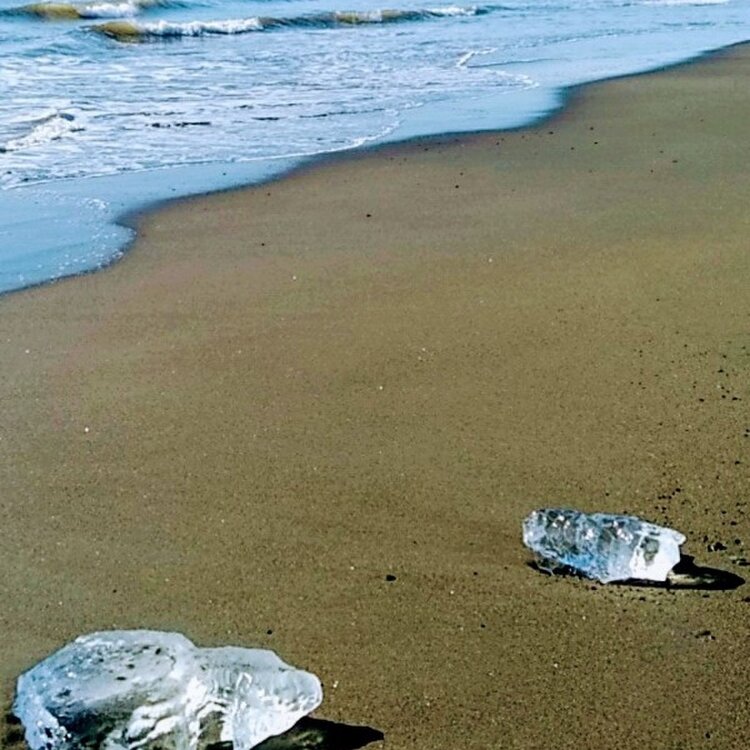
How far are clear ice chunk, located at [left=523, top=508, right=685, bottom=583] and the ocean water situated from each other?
3599 millimetres

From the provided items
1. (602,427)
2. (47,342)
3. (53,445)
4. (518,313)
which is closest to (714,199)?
(518,313)

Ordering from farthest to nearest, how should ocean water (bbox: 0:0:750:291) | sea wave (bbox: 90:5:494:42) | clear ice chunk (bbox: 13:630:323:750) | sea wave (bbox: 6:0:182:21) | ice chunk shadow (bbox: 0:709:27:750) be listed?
sea wave (bbox: 6:0:182:21) < sea wave (bbox: 90:5:494:42) < ocean water (bbox: 0:0:750:291) < ice chunk shadow (bbox: 0:709:27:750) < clear ice chunk (bbox: 13:630:323:750)

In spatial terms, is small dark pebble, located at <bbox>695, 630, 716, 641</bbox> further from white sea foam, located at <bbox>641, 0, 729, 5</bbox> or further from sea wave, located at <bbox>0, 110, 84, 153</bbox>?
white sea foam, located at <bbox>641, 0, 729, 5</bbox>

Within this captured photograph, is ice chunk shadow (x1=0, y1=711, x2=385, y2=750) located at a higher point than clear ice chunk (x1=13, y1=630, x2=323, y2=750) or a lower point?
lower

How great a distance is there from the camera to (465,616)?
112 inches

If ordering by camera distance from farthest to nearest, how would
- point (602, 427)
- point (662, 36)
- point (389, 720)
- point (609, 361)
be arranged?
point (662, 36)
point (609, 361)
point (602, 427)
point (389, 720)

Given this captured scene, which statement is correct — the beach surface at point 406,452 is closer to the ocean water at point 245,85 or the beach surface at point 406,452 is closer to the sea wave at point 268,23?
the ocean water at point 245,85

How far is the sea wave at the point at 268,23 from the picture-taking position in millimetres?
23094

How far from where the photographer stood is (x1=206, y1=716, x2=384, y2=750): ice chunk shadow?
238 centimetres

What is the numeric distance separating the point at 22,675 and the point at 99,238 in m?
4.61

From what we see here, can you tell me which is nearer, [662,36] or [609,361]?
[609,361]

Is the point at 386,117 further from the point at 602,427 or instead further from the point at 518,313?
the point at 602,427

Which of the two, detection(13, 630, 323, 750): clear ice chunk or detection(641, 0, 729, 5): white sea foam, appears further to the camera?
detection(641, 0, 729, 5): white sea foam

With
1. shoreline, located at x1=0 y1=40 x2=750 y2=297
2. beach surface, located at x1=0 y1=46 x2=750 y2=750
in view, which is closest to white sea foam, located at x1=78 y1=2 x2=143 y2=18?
shoreline, located at x1=0 y1=40 x2=750 y2=297
